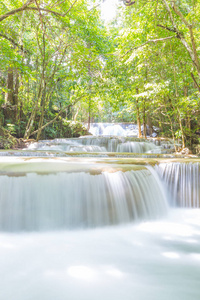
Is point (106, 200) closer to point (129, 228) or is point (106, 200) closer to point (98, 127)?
A: point (129, 228)

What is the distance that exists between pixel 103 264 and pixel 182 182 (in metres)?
2.90

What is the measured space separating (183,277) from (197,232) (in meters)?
1.32

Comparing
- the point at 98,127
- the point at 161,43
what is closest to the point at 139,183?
the point at 161,43

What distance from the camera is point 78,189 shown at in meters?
3.10

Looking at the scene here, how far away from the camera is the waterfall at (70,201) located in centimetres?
280

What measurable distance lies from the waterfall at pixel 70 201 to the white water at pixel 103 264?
16 cm

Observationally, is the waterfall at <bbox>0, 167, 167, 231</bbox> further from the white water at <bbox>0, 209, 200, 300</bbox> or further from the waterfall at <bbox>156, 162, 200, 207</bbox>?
the waterfall at <bbox>156, 162, 200, 207</bbox>

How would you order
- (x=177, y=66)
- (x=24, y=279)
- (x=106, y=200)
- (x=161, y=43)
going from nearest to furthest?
(x=24, y=279), (x=106, y=200), (x=161, y=43), (x=177, y=66)

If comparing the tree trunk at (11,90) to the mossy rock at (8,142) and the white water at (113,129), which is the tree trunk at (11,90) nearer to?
the mossy rock at (8,142)

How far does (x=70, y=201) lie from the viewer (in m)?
3.02

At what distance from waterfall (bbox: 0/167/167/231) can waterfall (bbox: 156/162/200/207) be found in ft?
3.52

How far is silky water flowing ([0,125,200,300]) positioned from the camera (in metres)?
1.68

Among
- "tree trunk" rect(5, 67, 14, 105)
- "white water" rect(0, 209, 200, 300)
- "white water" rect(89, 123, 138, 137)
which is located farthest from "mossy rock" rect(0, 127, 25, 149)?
"white water" rect(89, 123, 138, 137)

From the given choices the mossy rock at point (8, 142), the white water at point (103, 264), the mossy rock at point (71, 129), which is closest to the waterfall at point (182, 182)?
the white water at point (103, 264)
